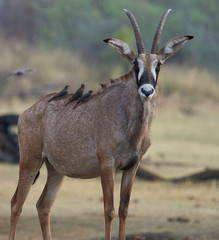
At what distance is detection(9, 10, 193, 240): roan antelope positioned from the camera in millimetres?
8219

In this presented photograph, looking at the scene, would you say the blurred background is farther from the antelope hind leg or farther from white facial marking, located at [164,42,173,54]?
white facial marking, located at [164,42,173,54]

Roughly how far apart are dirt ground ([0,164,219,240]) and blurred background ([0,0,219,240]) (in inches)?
0.8

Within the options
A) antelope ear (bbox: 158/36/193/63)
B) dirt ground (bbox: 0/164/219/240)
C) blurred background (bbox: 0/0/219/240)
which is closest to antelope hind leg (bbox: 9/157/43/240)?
dirt ground (bbox: 0/164/219/240)

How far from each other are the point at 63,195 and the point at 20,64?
59.4ft

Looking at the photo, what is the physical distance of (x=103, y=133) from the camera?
834cm

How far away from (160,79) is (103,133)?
76.2 ft

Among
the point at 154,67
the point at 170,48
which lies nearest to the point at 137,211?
the point at 170,48

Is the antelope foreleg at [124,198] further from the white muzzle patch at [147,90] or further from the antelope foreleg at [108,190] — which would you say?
the white muzzle patch at [147,90]

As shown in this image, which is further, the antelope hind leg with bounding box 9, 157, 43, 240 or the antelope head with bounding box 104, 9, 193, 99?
the antelope hind leg with bounding box 9, 157, 43, 240

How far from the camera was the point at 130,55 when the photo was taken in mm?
8234

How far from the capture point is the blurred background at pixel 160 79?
13.1 meters

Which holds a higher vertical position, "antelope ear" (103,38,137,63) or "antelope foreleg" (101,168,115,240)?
"antelope ear" (103,38,137,63)

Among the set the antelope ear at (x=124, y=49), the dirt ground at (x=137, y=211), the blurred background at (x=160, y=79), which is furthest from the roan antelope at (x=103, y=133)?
the blurred background at (x=160, y=79)

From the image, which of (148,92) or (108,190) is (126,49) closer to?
(148,92)
